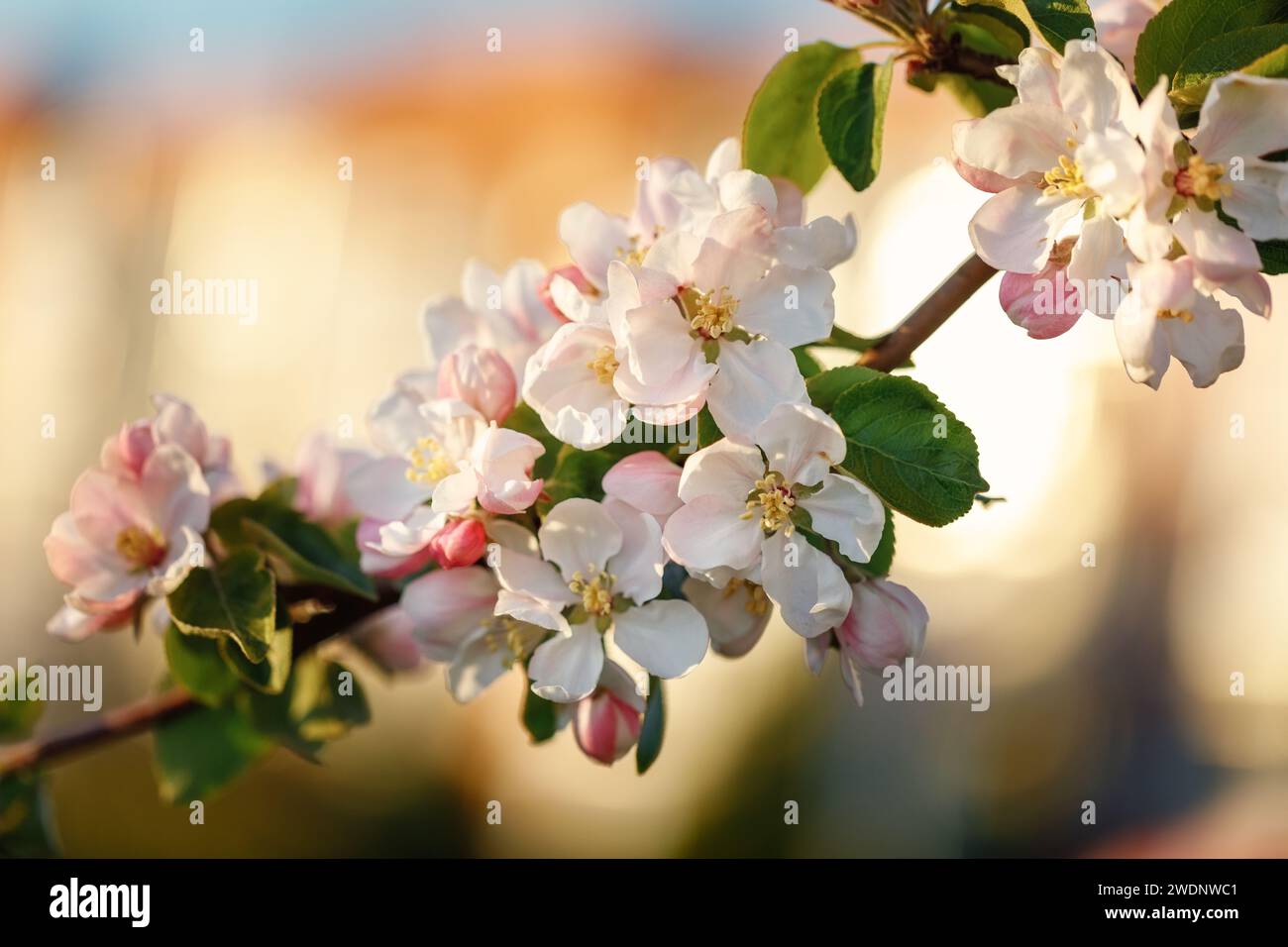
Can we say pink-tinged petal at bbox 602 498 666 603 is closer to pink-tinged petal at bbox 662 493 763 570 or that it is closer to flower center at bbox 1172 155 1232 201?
pink-tinged petal at bbox 662 493 763 570

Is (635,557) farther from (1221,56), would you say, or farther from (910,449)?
(1221,56)

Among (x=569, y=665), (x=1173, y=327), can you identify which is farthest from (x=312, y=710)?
(x=1173, y=327)

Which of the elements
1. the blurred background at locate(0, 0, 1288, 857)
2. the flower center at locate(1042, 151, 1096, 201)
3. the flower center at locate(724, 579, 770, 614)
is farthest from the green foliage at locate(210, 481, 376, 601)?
the blurred background at locate(0, 0, 1288, 857)

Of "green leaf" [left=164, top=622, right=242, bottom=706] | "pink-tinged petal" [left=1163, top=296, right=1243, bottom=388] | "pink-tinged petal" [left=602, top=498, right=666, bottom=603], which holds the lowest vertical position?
"green leaf" [left=164, top=622, right=242, bottom=706]

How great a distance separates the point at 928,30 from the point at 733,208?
0.62 ft

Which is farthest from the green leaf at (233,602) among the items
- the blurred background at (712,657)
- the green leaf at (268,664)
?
the blurred background at (712,657)

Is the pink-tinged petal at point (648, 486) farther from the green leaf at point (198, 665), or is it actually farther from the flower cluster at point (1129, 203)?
the green leaf at point (198, 665)

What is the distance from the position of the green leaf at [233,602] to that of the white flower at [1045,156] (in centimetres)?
43

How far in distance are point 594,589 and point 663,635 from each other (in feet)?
0.14

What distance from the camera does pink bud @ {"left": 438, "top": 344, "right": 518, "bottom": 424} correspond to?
2.06 feet

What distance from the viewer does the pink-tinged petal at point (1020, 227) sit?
0.54 meters

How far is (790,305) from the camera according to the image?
56cm

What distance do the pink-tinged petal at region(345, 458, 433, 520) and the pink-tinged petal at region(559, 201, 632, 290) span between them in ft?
0.53

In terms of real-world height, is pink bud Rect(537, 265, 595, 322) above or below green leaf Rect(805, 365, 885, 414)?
above
